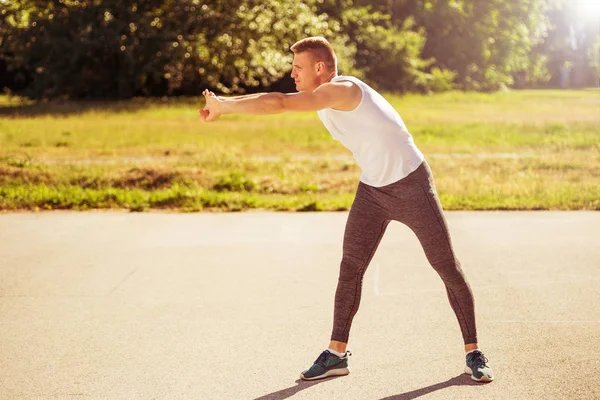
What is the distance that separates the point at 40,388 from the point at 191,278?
2583 millimetres

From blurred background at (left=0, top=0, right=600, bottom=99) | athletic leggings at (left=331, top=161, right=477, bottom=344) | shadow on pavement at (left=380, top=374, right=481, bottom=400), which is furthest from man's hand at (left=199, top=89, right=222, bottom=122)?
blurred background at (left=0, top=0, right=600, bottom=99)

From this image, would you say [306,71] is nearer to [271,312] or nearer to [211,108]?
[211,108]

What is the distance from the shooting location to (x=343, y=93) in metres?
4.18

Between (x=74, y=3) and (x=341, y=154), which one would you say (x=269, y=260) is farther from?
(x=74, y=3)

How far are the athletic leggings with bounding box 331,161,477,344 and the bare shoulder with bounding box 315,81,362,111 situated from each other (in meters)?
0.47

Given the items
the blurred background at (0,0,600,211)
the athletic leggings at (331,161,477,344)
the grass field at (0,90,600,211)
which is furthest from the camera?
the blurred background at (0,0,600,211)

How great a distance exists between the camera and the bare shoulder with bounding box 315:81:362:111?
414cm

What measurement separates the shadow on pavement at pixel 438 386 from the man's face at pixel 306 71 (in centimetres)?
148

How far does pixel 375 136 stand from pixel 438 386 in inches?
48.1

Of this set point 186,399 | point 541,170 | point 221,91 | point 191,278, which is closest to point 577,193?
point 541,170

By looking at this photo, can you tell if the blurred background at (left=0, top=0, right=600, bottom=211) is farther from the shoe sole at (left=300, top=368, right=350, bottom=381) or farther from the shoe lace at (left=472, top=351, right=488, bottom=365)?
the shoe lace at (left=472, top=351, right=488, bottom=365)

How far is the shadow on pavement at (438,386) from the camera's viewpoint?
Answer: 14.3 feet

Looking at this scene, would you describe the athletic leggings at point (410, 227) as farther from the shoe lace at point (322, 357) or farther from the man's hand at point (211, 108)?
the man's hand at point (211, 108)

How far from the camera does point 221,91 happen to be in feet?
110
